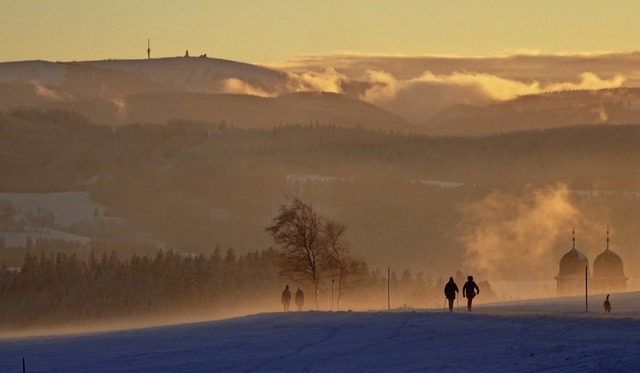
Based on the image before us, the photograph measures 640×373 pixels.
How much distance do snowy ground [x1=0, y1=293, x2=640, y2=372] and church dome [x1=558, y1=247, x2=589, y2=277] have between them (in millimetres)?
104679

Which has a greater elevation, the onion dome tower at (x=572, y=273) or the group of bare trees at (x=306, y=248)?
the group of bare trees at (x=306, y=248)

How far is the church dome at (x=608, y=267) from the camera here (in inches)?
7387

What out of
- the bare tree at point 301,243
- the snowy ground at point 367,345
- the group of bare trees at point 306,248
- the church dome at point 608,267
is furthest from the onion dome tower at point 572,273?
the snowy ground at point 367,345

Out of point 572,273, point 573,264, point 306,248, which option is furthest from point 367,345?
point 573,264

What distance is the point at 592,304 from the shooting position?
89.4 metres

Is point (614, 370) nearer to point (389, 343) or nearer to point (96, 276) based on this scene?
point (389, 343)

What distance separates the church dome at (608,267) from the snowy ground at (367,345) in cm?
10442

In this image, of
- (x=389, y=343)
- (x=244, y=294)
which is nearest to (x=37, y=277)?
(x=244, y=294)

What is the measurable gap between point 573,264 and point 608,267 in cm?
341

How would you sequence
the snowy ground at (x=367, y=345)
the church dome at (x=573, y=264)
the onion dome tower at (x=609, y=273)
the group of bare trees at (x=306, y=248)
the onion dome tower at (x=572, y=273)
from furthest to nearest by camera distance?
the church dome at (x=573, y=264), the onion dome tower at (x=572, y=273), the onion dome tower at (x=609, y=273), the group of bare trees at (x=306, y=248), the snowy ground at (x=367, y=345)

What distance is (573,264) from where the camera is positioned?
7446 inches

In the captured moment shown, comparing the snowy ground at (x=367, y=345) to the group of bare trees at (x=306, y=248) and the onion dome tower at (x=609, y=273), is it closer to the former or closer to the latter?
the group of bare trees at (x=306, y=248)

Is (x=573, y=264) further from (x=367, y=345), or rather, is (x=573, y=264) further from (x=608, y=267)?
(x=367, y=345)

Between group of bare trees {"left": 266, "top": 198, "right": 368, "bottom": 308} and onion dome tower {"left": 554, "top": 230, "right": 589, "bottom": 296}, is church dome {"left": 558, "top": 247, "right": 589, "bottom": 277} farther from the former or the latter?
group of bare trees {"left": 266, "top": 198, "right": 368, "bottom": 308}
